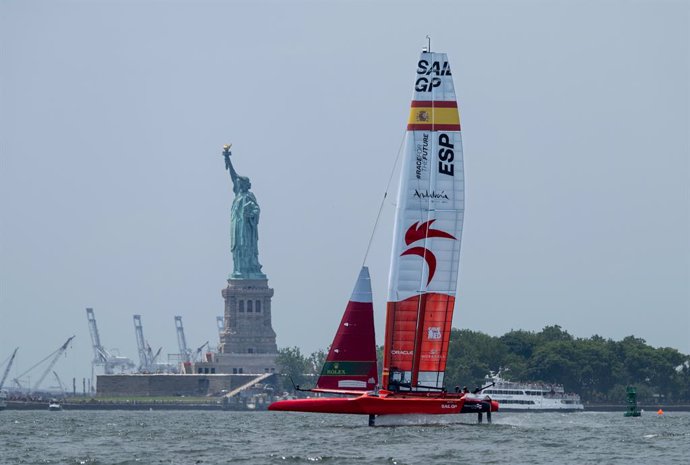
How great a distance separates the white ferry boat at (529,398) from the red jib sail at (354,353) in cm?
8727

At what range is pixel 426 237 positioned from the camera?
3051 inches

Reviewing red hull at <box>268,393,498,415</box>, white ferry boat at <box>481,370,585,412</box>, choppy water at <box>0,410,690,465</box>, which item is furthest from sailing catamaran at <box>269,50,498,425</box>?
white ferry boat at <box>481,370,585,412</box>

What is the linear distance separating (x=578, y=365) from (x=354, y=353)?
115 m

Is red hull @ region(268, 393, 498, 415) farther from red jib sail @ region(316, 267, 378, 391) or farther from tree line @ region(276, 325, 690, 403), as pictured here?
tree line @ region(276, 325, 690, 403)

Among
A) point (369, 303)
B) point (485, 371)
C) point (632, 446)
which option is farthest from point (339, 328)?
point (485, 371)

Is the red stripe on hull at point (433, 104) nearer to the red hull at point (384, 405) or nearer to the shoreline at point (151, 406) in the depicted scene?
the red hull at point (384, 405)

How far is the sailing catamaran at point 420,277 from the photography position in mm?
76938

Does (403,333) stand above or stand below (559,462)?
above

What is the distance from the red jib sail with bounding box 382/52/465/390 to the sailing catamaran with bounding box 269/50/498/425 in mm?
45

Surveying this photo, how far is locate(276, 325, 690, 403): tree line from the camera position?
18838 centimetres

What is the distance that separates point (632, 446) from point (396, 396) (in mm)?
10507

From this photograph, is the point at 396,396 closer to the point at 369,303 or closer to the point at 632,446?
the point at 369,303

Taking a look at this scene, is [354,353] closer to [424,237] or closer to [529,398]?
[424,237]

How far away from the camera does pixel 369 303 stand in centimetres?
7788
